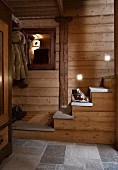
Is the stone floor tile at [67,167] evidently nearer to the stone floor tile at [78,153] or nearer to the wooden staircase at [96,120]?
the stone floor tile at [78,153]

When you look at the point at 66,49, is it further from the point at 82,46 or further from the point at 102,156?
the point at 102,156

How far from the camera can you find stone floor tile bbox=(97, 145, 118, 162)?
1979 mm

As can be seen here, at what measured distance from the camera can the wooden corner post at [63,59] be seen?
3.49 m

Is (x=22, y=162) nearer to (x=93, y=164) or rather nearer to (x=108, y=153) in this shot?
(x=93, y=164)

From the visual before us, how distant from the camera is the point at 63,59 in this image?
3.50 meters

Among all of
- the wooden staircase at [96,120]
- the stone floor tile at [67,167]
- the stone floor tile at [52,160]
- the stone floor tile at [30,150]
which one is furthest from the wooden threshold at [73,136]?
the stone floor tile at [67,167]

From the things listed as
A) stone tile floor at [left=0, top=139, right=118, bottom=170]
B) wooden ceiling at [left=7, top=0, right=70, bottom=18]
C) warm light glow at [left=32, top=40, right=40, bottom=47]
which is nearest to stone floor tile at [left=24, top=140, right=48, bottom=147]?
stone tile floor at [left=0, top=139, right=118, bottom=170]

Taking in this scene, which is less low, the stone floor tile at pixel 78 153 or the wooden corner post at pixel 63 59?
the wooden corner post at pixel 63 59

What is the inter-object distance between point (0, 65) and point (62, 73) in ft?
5.91

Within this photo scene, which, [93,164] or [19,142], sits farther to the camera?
[19,142]

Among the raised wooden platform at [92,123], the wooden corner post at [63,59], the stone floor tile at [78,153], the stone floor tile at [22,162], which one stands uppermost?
the wooden corner post at [63,59]

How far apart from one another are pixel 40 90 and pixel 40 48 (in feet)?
2.86

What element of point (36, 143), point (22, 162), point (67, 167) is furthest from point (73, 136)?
point (22, 162)

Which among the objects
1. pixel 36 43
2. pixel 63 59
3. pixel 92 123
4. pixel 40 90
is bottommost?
pixel 92 123
